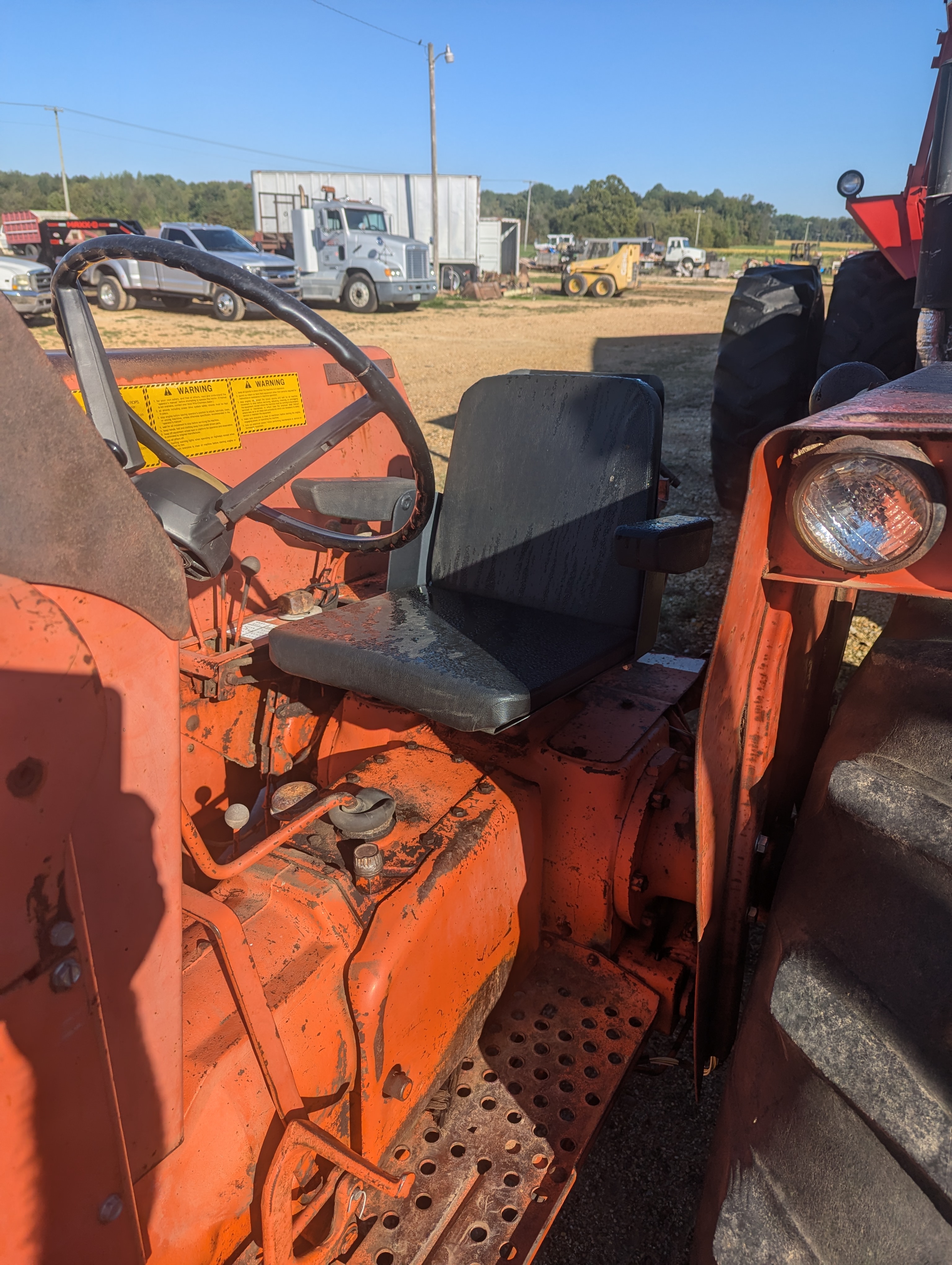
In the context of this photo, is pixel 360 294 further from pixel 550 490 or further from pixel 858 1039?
pixel 858 1039

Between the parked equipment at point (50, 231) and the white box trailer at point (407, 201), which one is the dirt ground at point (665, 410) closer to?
the parked equipment at point (50, 231)

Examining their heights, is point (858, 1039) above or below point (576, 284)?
below

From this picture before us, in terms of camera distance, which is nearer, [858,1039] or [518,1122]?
[858,1039]

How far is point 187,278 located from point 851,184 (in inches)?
484

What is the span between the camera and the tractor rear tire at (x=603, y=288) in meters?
23.6

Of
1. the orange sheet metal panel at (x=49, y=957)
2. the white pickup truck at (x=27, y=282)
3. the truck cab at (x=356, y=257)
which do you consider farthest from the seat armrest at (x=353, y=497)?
the truck cab at (x=356, y=257)

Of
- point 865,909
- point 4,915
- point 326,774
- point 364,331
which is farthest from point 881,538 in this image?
point 364,331

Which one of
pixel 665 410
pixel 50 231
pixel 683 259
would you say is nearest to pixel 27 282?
pixel 50 231

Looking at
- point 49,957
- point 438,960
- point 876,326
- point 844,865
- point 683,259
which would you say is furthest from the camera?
point 683,259

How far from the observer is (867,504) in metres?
0.81

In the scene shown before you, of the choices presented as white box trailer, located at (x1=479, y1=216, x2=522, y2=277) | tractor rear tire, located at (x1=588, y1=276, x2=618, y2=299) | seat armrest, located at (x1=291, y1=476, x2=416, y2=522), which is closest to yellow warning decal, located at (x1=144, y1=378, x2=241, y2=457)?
seat armrest, located at (x1=291, y1=476, x2=416, y2=522)

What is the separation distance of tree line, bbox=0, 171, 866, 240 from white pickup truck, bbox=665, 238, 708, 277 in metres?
7.02

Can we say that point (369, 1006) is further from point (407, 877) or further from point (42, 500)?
point (42, 500)

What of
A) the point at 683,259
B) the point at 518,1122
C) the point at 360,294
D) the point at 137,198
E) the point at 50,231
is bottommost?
the point at 518,1122
